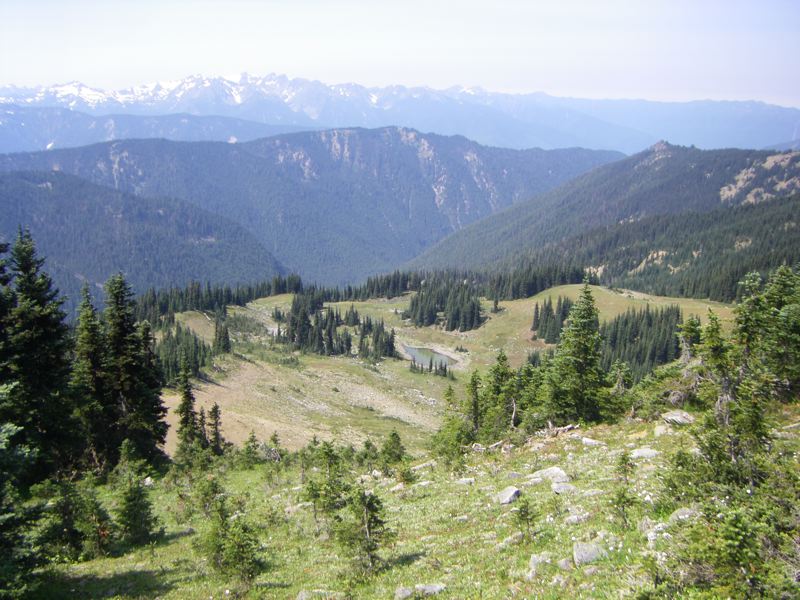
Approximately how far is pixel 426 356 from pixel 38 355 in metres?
136

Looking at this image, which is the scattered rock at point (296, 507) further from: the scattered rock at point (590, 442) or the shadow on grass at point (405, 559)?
the scattered rock at point (590, 442)

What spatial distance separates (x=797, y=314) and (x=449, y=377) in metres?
99.8

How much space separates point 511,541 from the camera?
50.9 ft

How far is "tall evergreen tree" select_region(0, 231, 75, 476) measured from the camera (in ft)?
93.0

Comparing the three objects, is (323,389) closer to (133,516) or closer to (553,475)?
(133,516)

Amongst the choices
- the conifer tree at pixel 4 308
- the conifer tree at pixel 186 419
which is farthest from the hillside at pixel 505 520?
the conifer tree at pixel 4 308

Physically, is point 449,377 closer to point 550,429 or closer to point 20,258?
point 550,429

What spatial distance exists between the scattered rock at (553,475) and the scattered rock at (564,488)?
1.15m

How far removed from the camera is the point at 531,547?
48.0ft

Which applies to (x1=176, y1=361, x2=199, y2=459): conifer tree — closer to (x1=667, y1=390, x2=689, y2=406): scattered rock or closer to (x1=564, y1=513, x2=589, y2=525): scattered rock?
(x1=564, y1=513, x2=589, y2=525): scattered rock

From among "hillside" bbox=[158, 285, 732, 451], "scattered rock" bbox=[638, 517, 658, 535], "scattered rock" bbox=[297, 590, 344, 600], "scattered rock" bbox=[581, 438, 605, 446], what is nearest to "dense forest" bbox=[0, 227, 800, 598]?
"scattered rock" bbox=[638, 517, 658, 535]

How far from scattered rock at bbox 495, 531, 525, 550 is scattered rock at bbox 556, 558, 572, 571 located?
283 cm

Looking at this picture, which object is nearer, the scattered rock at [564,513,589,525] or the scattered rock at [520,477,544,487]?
the scattered rock at [564,513,589,525]

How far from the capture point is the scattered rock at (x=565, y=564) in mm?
12298
